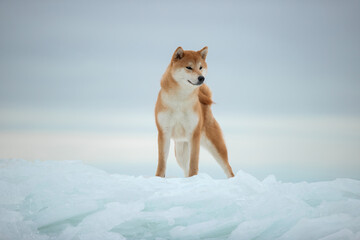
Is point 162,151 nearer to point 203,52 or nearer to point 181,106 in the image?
point 181,106

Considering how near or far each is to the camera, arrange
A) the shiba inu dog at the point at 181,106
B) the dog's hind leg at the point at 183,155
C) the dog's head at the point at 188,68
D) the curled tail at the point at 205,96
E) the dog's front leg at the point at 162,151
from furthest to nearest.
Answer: the dog's hind leg at the point at 183,155 → the curled tail at the point at 205,96 → the dog's front leg at the point at 162,151 → the shiba inu dog at the point at 181,106 → the dog's head at the point at 188,68

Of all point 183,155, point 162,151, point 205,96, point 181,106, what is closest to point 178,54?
point 181,106

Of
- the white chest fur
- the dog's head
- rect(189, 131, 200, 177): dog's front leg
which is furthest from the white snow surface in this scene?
the dog's head

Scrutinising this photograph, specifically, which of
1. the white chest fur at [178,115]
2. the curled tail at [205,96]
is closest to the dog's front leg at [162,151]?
the white chest fur at [178,115]

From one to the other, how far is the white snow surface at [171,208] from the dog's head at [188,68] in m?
1.90

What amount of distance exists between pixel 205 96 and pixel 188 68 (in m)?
1.23

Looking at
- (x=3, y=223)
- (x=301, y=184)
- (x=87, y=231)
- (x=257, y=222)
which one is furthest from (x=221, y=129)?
(x=3, y=223)

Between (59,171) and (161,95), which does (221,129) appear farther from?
(59,171)

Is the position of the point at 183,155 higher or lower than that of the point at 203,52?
lower

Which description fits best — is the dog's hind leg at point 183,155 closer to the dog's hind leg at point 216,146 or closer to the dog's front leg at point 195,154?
the dog's hind leg at point 216,146

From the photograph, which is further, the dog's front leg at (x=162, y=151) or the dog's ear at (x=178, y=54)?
the dog's front leg at (x=162, y=151)

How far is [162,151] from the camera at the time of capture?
7332 mm

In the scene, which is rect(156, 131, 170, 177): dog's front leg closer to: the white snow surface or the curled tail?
the white snow surface

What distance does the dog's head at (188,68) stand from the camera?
22.6 feet
